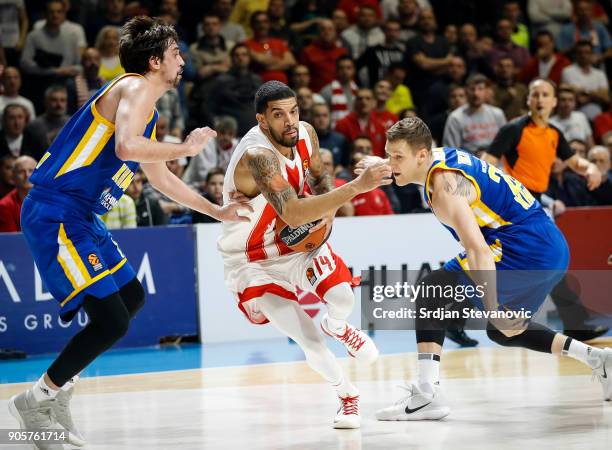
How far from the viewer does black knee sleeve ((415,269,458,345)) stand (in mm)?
5930

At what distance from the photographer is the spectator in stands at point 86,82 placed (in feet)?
37.6

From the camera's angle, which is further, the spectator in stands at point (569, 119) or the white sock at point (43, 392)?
the spectator in stands at point (569, 119)

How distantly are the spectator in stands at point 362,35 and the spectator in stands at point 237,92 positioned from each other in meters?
2.08

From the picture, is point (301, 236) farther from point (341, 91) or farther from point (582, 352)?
point (341, 91)

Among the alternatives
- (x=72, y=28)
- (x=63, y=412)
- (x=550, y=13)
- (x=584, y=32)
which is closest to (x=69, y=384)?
(x=63, y=412)

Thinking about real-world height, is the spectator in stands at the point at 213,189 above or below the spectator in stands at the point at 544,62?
below

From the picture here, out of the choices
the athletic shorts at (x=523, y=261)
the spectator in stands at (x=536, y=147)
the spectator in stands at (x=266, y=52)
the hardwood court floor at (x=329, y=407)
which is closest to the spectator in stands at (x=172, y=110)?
the spectator in stands at (x=266, y=52)

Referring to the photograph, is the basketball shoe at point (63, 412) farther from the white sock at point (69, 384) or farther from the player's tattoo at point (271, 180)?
the player's tattoo at point (271, 180)

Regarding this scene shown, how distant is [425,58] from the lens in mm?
13859

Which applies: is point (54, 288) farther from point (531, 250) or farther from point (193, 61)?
point (193, 61)

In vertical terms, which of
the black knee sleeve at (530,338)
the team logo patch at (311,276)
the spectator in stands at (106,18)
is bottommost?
the black knee sleeve at (530,338)

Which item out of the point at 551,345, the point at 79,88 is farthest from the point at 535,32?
the point at 551,345

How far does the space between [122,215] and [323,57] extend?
15.1ft

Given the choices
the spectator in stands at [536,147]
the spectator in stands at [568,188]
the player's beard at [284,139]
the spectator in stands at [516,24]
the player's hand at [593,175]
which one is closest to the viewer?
the player's beard at [284,139]
